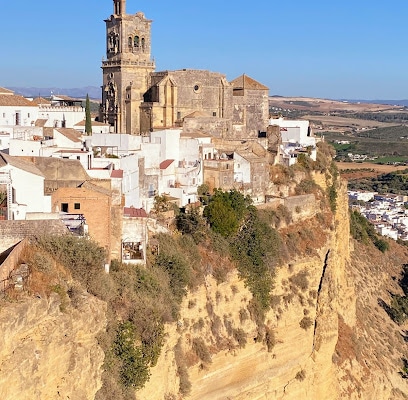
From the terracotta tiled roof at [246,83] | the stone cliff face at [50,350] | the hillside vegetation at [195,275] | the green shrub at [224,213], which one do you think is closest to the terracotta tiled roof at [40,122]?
the terracotta tiled roof at [246,83]

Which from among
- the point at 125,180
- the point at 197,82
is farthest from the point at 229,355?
the point at 197,82

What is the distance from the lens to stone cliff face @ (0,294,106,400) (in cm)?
1095

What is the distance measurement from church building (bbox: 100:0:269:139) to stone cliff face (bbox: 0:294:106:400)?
18206mm

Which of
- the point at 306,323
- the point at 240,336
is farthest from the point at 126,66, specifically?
the point at 240,336

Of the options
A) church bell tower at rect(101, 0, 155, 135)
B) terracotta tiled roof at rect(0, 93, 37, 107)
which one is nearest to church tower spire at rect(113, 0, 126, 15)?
church bell tower at rect(101, 0, 155, 135)

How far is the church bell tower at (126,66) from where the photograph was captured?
31.9 m

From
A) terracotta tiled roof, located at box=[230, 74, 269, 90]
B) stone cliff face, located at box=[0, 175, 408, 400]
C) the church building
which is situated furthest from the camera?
terracotta tiled roof, located at box=[230, 74, 269, 90]

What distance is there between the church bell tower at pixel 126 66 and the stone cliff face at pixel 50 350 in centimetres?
1881

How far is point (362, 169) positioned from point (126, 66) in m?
65.1

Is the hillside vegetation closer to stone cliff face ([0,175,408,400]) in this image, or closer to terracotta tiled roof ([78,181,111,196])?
stone cliff face ([0,175,408,400])

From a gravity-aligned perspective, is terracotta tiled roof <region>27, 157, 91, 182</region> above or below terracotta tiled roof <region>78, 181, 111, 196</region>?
above

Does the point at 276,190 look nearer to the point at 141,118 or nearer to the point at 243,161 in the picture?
the point at 243,161

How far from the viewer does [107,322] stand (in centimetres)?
1488

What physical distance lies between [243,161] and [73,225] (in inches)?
466
